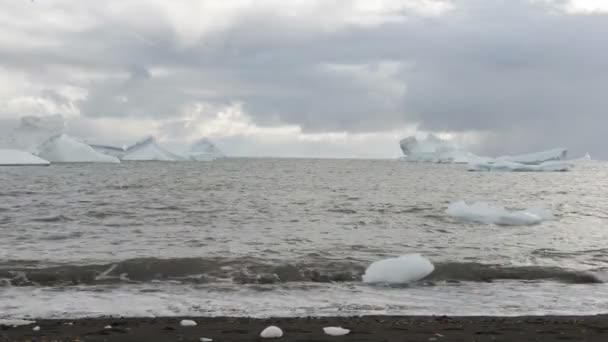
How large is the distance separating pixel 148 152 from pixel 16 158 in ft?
93.3

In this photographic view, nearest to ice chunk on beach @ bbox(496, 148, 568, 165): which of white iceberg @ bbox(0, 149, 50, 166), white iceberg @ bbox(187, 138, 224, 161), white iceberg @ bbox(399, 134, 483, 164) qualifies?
white iceberg @ bbox(399, 134, 483, 164)

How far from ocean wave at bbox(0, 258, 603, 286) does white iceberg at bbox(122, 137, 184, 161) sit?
79562 mm

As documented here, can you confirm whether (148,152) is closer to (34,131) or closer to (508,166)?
(34,131)

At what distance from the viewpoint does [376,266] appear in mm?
9383

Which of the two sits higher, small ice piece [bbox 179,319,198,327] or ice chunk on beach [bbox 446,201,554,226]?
ice chunk on beach [bbox 446,201,554,226]

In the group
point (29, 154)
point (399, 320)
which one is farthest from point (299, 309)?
point (29, 154)

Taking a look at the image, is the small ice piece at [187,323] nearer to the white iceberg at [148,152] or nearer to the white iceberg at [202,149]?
the white iceberg at [148,152]

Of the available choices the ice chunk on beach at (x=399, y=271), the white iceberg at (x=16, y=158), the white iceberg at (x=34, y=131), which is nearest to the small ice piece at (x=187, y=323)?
the ice chunk on beach at (x=399, y=271)

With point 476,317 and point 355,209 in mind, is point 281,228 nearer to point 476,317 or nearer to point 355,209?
point 355,209

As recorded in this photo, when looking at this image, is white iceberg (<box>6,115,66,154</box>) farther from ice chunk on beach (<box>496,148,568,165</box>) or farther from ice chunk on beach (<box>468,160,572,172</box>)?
ice chunk on beach (<box>496,148,568,165</box>)

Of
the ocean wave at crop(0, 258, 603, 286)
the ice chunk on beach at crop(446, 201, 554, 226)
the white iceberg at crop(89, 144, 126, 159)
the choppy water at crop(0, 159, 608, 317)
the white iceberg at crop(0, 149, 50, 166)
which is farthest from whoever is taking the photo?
the white iceberg at crop(89, 144, 126, 159)

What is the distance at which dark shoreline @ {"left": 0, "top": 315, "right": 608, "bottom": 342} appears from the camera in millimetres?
5309

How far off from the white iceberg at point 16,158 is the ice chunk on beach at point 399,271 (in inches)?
2513

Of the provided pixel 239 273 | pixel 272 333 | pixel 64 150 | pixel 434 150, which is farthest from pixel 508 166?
pixel 272 333
